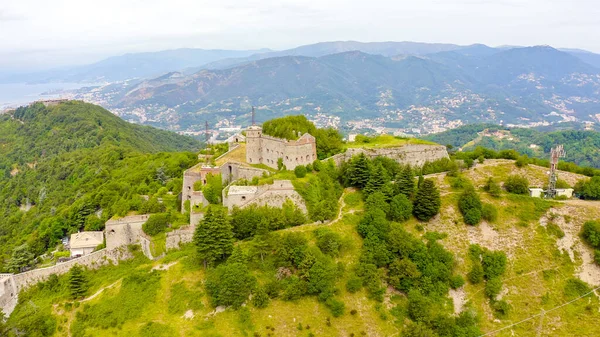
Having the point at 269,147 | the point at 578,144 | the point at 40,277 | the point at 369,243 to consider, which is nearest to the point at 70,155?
the point at 40,277

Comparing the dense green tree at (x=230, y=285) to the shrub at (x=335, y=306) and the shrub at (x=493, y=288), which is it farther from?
the shrub at (x=493, y=288)

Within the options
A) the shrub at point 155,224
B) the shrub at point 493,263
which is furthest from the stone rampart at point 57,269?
the shrub at point 493,263

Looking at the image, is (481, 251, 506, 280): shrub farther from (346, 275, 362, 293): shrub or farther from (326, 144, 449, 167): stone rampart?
(326, 144, 449, 167): stone rampart

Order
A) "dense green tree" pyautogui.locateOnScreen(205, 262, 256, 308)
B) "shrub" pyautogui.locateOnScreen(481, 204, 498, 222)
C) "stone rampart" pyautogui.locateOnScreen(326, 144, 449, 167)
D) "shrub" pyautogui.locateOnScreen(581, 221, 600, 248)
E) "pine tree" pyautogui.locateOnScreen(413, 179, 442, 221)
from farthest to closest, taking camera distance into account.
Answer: "stone rampart" pyautogui.locateOnScreen(326, 144, 449, 167) → "shrub" pyautogui.locateOnScreen(481, 204, 498, 222) → "pine tree" pyautogui.locateOnScreen(413, 179, 442, 221) → "shrub" pyautogui.locateOnScreen(581, 221, 600, 248) → "dense green tree" pyautogui.locateOnScreen(205, 262, 256, 308)

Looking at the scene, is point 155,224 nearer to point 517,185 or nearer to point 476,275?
point 476,275

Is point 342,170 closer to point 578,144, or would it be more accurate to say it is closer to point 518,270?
point 518,270

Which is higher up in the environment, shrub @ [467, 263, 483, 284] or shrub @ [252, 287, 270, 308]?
shrub @ [252, 287, 270, 308]

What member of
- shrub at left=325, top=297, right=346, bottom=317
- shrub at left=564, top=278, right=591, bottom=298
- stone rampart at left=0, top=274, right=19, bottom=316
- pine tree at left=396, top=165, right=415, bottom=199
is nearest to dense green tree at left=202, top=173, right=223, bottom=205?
shrub at left=325, top=297, right=346, bottom=317
